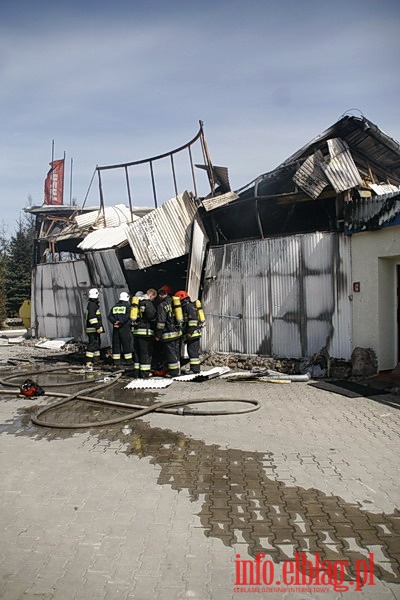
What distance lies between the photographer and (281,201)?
10562 mm

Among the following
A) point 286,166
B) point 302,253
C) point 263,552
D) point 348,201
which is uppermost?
point 286,166

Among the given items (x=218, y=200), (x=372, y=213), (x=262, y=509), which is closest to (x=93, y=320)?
(x=218, y=200)

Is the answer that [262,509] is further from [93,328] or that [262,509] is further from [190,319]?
[93,328]

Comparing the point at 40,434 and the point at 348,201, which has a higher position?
the point at 348,201

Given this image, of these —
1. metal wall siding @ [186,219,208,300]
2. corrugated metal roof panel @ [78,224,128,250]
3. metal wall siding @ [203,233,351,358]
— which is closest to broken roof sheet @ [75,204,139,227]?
corrugated metal roof panel @ [78,224,128,250]

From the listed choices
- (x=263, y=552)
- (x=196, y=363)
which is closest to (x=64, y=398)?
(x=196, y=363)

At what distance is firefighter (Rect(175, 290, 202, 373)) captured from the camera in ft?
32.7

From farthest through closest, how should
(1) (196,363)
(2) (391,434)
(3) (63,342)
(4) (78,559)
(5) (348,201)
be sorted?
1. (3) (63,342)
2. (1) (196,363)
3. (5) (348,201)
4. (2) (391,434)
5. (4) (78,559)

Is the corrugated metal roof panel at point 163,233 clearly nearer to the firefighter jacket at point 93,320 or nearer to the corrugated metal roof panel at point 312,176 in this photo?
the firefighter jacket at point 93,320

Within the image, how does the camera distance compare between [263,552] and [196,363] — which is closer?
[263,552]

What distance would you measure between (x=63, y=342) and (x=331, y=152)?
386 inches

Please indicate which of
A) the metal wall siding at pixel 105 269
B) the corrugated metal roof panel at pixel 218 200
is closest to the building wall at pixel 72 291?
the metal wall siding at pixel 105 269

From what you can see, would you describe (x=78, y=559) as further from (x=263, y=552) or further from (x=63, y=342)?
(x=63, y=342)

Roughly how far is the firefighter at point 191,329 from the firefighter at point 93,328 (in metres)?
2.61
